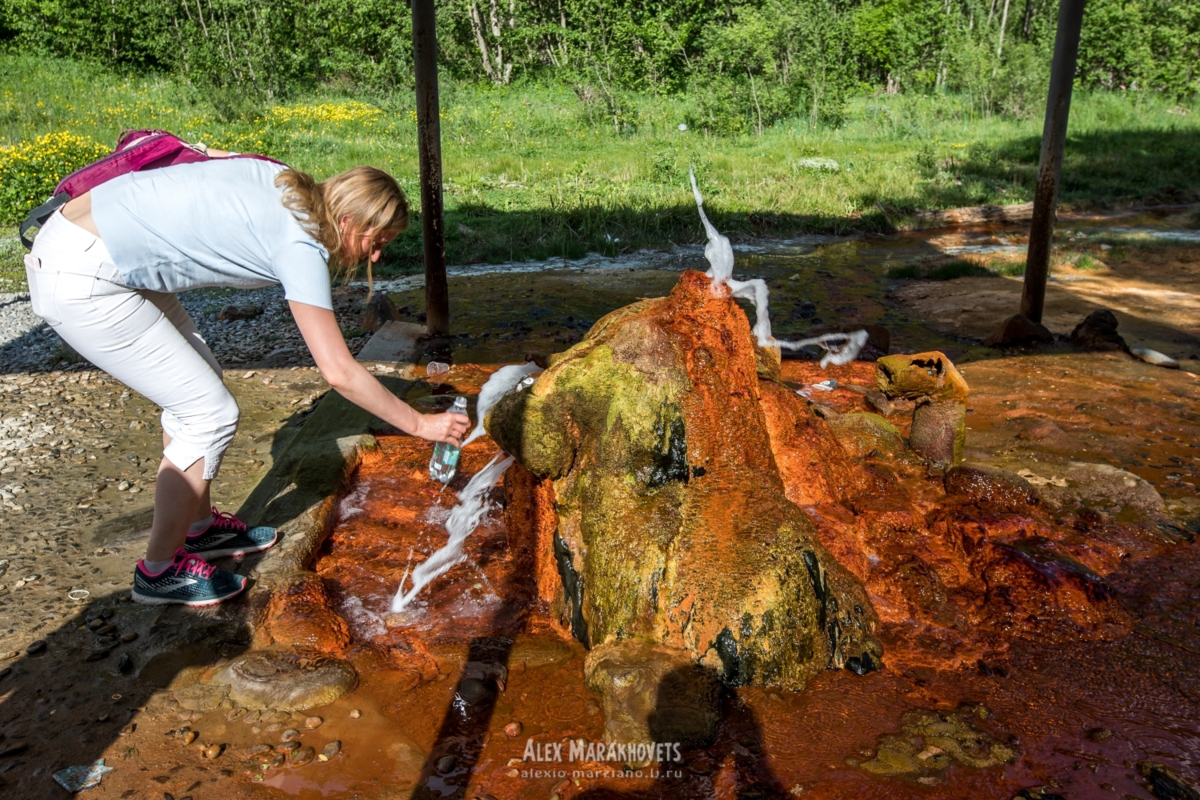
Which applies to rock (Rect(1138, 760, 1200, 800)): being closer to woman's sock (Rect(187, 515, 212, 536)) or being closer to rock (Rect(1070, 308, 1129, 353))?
woman's sock (Rect(187, 515, 212, 536))

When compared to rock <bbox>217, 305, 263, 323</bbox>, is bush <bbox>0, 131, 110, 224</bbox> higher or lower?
higher

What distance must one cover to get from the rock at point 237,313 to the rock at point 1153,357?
6.63 meters

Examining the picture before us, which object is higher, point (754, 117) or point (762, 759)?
point (754, 117)

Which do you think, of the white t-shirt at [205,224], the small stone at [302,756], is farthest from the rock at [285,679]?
the white t-shirt at [205,224]

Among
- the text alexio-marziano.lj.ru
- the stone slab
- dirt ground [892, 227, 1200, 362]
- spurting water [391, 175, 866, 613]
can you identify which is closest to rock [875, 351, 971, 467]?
spurting water [391, 175, 866, 613]

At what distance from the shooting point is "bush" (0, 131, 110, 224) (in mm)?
9977

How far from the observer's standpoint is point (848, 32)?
78.8 feet

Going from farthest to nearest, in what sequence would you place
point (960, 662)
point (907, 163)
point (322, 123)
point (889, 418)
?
point (322, 123) < point (907, 163) < point (889, 418) < point (960, 662)

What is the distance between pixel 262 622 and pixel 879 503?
2.45m

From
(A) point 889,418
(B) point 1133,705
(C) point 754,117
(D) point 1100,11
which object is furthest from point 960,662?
(D) point 1100,11

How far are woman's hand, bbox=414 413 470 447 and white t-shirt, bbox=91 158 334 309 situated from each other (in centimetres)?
45

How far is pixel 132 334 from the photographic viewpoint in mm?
2641

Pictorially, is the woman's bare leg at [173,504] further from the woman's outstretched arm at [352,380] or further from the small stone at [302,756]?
the small stone at [302,756]

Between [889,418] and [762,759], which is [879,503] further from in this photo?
[762,759]
